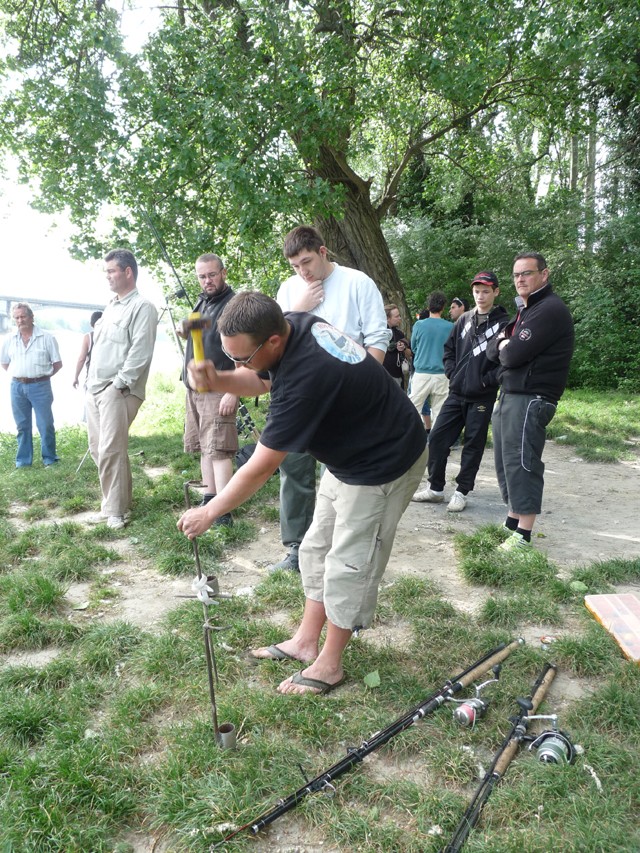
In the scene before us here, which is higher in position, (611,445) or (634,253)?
(634,253)

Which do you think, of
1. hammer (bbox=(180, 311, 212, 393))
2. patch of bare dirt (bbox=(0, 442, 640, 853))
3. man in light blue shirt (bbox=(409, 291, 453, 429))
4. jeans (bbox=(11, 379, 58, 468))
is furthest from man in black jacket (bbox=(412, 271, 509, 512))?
jeans (bbox=(11, 379, 58, 468))

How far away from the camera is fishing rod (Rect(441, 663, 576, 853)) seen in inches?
83.3

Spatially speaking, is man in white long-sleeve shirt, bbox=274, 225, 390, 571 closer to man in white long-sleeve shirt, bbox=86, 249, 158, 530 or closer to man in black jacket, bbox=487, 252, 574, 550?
man in black jacket, bbox=487, 252, 574, 550

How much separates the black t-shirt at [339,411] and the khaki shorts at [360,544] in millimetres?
76

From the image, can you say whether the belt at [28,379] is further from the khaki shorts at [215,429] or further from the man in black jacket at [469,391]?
the man in black jacket at [469,391]

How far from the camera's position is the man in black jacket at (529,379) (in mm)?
4348

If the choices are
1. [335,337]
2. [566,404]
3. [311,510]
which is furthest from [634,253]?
[335,337]

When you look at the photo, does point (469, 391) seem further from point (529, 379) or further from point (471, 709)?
point (471, 709)

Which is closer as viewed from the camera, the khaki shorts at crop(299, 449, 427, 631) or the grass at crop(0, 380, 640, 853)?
the grass at crop(0, 380, 640, 853)

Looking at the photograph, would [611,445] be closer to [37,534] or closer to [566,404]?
[566,404]

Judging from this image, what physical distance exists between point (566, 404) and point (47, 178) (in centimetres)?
1004

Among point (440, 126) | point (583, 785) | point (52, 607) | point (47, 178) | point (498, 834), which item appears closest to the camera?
point (498, 834)

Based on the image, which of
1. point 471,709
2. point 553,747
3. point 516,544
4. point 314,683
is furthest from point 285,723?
point 516,544

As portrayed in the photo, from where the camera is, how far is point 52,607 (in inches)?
151
